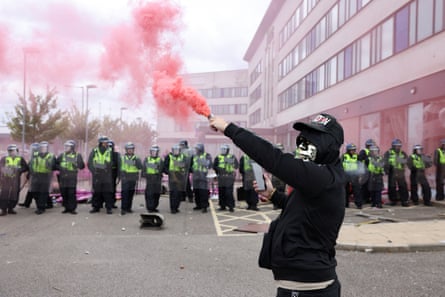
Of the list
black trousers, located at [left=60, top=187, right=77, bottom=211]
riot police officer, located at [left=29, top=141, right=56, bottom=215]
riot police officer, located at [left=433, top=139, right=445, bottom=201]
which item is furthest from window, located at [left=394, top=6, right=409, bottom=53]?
riot police officer, located at [left=29, top=141, right=56, bottom=215]

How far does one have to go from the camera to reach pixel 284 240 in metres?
2.21

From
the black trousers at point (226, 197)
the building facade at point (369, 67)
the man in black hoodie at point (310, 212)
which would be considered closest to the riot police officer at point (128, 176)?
the black trousers at point (226, 197)

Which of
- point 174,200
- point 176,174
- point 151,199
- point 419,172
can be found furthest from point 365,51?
point 151,199

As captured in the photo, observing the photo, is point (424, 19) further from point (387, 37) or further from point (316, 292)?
point (316, 292)

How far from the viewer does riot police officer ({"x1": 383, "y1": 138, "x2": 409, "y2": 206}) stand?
11.6 metres

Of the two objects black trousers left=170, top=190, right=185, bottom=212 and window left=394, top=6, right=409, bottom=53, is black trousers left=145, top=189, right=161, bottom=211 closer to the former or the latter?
black trousers left=170, top=190, right=185, bottom=212

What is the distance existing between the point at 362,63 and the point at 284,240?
1743 cm

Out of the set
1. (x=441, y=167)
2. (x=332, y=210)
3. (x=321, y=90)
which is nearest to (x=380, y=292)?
(x=332, y=210)

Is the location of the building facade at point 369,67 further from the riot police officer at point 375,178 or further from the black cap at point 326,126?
the black cap at point 326,126

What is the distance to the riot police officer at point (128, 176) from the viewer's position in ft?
34.6

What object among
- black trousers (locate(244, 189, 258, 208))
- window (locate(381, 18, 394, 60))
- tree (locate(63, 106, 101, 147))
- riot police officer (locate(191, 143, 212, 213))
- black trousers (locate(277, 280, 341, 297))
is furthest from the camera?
tree (locate(63, 106, 101, 147))

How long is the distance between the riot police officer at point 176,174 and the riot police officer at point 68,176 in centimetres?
254

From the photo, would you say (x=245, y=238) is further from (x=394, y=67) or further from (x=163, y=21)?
(x=394, y=67)

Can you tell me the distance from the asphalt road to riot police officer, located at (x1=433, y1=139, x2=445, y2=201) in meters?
6.35
